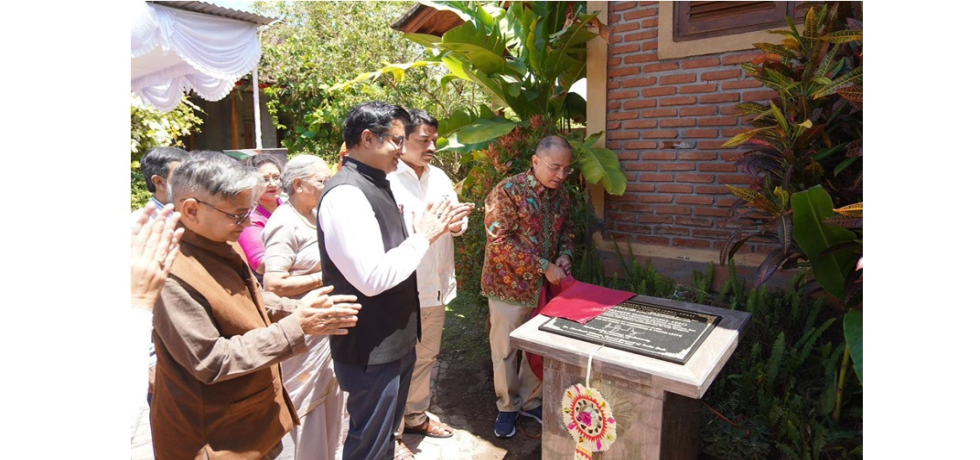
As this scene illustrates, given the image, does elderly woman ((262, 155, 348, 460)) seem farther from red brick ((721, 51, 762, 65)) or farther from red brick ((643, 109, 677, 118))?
red brick ((721, 51, 762, 65))

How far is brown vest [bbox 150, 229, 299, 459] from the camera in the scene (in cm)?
174

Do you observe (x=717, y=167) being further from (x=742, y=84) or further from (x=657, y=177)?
(x=742, y=84)

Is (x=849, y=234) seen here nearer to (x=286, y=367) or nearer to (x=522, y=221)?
(x=522, y=221)

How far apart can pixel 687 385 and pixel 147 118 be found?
9.69 metres

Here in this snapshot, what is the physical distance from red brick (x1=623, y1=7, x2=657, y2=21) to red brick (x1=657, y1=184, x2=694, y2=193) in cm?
127

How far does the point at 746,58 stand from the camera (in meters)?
3.63

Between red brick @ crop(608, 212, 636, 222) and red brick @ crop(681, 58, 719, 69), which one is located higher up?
red brick @ crop(681, 58, 719, 69)

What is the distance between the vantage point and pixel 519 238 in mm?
3430

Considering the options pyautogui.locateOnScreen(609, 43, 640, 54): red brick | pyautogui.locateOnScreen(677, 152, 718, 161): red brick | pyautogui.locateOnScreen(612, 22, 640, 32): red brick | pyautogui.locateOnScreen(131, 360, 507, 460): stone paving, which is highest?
pyautogui.locateOnScreen(612, 22, 640, 32): red brick

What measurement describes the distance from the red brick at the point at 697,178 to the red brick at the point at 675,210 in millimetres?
203

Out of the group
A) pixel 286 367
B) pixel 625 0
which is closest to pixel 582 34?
pixel 625 0

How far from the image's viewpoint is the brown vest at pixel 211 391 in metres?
1.74

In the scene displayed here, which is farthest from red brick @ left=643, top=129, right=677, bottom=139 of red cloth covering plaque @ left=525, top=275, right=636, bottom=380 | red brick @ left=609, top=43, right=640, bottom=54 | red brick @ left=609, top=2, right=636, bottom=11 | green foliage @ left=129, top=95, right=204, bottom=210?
green foliage @ left=129, top=95, right=204, bottom=210

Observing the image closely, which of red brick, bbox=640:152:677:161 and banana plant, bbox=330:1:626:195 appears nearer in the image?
red brick, bbox=640:152:677:161
